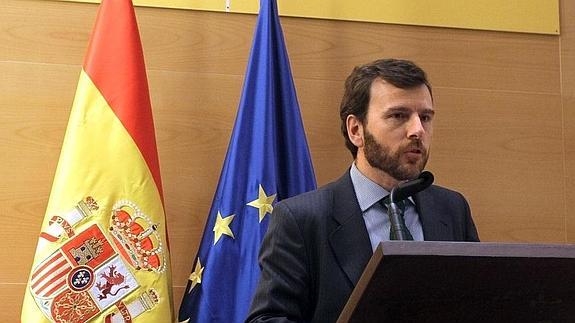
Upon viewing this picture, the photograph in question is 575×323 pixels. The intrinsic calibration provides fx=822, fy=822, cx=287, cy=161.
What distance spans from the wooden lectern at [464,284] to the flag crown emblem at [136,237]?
1.39 m

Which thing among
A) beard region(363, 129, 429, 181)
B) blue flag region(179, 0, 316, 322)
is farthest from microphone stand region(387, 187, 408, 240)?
blue flag region(179, 0, 316, 322)

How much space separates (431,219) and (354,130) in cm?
33

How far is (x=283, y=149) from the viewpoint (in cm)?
287

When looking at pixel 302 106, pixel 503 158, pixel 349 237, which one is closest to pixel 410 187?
pixel 349 237

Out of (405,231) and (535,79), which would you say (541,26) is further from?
(405,231)

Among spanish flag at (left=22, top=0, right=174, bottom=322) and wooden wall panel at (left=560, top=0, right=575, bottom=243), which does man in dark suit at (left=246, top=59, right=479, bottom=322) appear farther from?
wooden wall panel at (left=560, top=0, right=575, bottom=243)

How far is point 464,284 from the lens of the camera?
4.04ft

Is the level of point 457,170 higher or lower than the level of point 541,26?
lower

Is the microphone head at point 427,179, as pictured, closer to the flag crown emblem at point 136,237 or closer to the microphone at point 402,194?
the microphone at point 402,194

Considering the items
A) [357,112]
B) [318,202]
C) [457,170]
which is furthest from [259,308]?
[457,170]

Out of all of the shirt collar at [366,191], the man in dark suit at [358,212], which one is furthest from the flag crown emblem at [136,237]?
the shirt collar at [366,191]

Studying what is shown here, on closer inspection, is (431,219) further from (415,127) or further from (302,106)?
(302,106)

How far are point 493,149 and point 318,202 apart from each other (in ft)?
4.38

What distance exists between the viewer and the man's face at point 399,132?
2.07m
